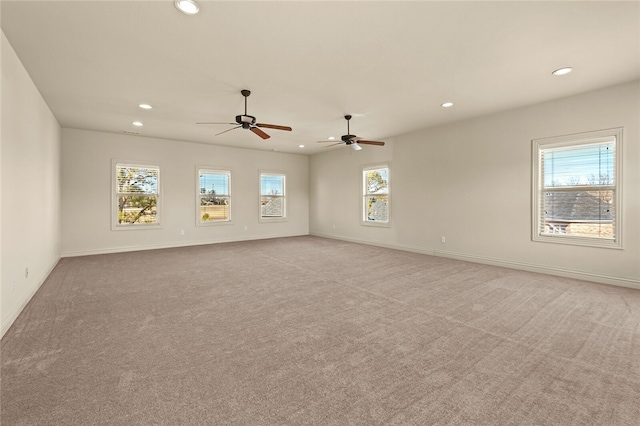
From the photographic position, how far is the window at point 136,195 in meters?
6.56

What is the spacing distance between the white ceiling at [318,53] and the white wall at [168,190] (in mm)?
1694

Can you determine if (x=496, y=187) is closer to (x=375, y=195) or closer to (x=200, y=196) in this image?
(x=375, y=195)

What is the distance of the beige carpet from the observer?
1.56 meters

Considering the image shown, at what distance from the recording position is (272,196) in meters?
8.95

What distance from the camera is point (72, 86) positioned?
12.6ft

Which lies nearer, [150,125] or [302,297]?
[302,297]

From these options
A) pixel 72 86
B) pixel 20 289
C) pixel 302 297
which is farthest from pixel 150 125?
pixel 302 297

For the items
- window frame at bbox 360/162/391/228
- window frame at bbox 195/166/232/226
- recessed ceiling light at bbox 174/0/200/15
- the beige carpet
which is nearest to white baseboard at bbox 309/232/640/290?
the beige carpet

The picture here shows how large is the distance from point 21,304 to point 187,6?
11.3 ft

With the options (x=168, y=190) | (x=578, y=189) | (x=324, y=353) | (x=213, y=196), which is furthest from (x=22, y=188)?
(x=578, y=189)

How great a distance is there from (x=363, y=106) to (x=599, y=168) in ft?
11.6

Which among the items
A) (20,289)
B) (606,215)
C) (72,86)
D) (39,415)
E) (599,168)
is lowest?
(39,415)

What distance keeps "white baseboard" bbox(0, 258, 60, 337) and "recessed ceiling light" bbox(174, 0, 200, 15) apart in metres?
3.09

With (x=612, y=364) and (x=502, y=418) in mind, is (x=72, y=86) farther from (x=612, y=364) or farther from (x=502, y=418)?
(x=612, y=364)
